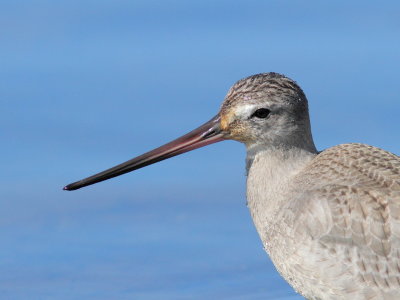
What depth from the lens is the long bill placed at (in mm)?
11117

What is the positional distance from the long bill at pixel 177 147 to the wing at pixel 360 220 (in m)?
0.68

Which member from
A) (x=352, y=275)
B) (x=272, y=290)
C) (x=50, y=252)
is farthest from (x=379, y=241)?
(x=50, y=252)

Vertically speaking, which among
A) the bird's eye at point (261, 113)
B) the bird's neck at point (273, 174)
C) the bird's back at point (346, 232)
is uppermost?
the bird's eye at point (261, 113)

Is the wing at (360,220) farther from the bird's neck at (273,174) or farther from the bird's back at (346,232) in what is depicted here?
the bird's neck at (273,174)

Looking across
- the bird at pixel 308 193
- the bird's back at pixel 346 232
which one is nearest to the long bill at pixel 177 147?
the bird at pixel 308 193

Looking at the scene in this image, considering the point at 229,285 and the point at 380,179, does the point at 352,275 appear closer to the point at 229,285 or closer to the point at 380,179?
the point at 380,179

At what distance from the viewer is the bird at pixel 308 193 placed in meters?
10.7

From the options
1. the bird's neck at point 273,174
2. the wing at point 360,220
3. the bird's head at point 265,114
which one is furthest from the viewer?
the bird's neck at point 273,174

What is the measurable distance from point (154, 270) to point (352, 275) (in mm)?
2001

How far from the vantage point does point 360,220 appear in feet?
35.0

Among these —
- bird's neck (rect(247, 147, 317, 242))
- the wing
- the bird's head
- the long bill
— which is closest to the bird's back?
the wing

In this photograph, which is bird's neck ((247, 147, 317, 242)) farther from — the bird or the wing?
the wing

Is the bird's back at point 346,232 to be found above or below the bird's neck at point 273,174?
below

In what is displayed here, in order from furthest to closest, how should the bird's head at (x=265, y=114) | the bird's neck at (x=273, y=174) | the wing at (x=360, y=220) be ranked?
the bird's neck at (x=273, y=174) < the bird's head at (x=265, y=114) < the wing at (x=360, y=220)
